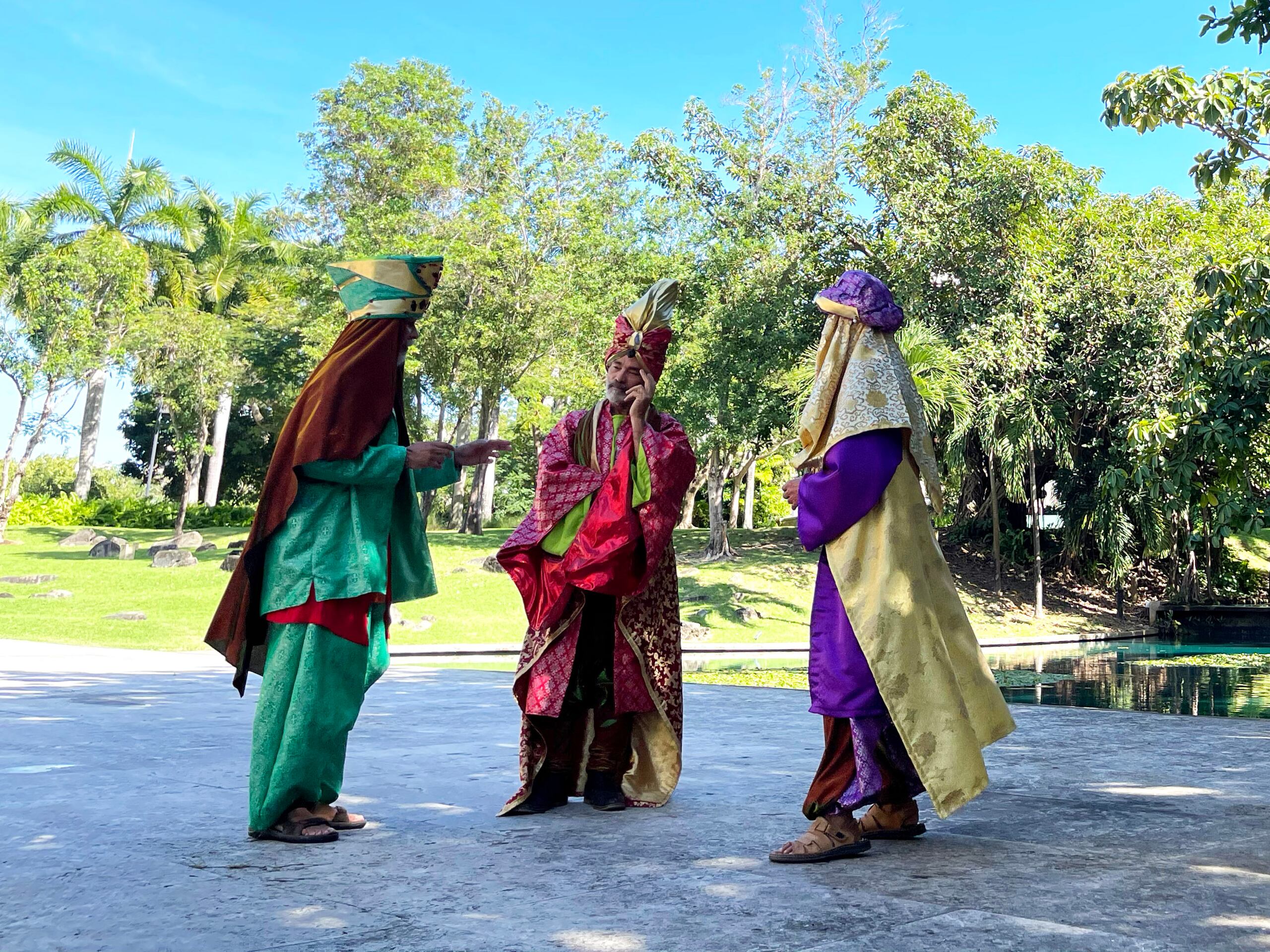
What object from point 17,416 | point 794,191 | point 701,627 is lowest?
point 701,627

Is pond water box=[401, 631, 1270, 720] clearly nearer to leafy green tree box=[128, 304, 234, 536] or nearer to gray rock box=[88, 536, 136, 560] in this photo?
gray rock box=[88, 536, 136, 560]

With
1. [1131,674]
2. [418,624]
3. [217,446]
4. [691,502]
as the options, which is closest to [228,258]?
[217,446]

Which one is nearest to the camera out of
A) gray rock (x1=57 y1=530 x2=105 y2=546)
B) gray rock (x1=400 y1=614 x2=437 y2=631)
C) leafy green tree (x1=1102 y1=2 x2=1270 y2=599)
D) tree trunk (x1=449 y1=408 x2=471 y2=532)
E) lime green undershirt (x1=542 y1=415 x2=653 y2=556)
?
lime green undershirt (x1=542 y1=415 x2=653 y2=556)

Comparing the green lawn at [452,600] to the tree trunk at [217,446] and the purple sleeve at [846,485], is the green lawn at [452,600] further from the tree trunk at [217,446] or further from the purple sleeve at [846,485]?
the purple sleeve at [846,485]

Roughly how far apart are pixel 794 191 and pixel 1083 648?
35.1 feet

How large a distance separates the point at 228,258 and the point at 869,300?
1416 inches

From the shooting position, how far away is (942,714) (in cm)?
365

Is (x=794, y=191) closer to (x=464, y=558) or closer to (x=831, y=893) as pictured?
(x=464, y=558)

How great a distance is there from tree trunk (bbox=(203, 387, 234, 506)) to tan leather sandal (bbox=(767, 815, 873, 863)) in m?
32.7

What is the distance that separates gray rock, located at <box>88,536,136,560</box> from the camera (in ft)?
78.1

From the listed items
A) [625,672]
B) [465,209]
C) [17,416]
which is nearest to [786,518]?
[465,209]

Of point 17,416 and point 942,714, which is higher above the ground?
point 17,416

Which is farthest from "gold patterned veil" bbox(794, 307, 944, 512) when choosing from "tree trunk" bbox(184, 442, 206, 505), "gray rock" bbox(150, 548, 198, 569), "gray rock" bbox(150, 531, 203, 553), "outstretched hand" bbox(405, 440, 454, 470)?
"tree trunk" bbox(184, 442, 206, 505)

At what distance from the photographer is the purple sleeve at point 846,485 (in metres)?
3.78
